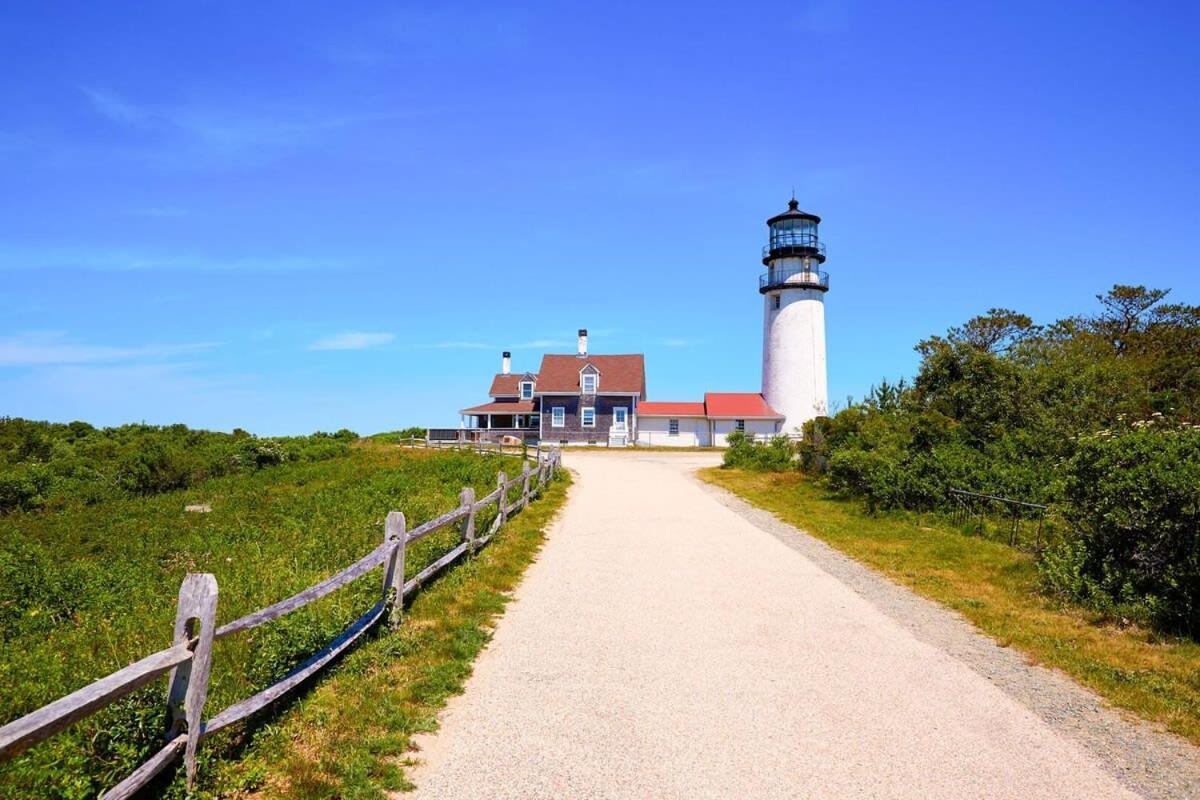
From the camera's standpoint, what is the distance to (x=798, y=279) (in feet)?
146

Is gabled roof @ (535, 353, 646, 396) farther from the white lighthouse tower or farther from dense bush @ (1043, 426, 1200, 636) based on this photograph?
dense bush @ (1043, 426, 1200, 636)

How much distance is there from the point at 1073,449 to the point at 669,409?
A: 3477cm

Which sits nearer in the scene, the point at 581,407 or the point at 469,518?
the point at 469,518

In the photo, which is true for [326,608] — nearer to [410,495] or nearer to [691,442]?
[410,495]

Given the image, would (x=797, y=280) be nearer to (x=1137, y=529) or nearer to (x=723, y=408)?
(x=723, y=408)

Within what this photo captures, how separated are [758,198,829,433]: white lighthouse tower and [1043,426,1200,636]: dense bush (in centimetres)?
3391

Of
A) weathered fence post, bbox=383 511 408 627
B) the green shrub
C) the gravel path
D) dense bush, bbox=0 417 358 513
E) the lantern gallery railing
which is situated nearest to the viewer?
the gravel path

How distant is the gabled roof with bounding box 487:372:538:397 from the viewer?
55.2m

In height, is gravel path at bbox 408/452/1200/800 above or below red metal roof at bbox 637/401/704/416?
below

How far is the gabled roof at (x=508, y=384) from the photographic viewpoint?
181 ft

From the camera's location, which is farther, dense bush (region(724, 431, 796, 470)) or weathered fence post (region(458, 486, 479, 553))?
dense bush (region(724, 431, 796, 470))

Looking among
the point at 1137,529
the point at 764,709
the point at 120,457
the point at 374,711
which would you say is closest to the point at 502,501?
the point at 374,711

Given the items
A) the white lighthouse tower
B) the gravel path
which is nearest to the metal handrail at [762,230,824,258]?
the white lighthouse tower

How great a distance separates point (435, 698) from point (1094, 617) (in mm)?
8244
